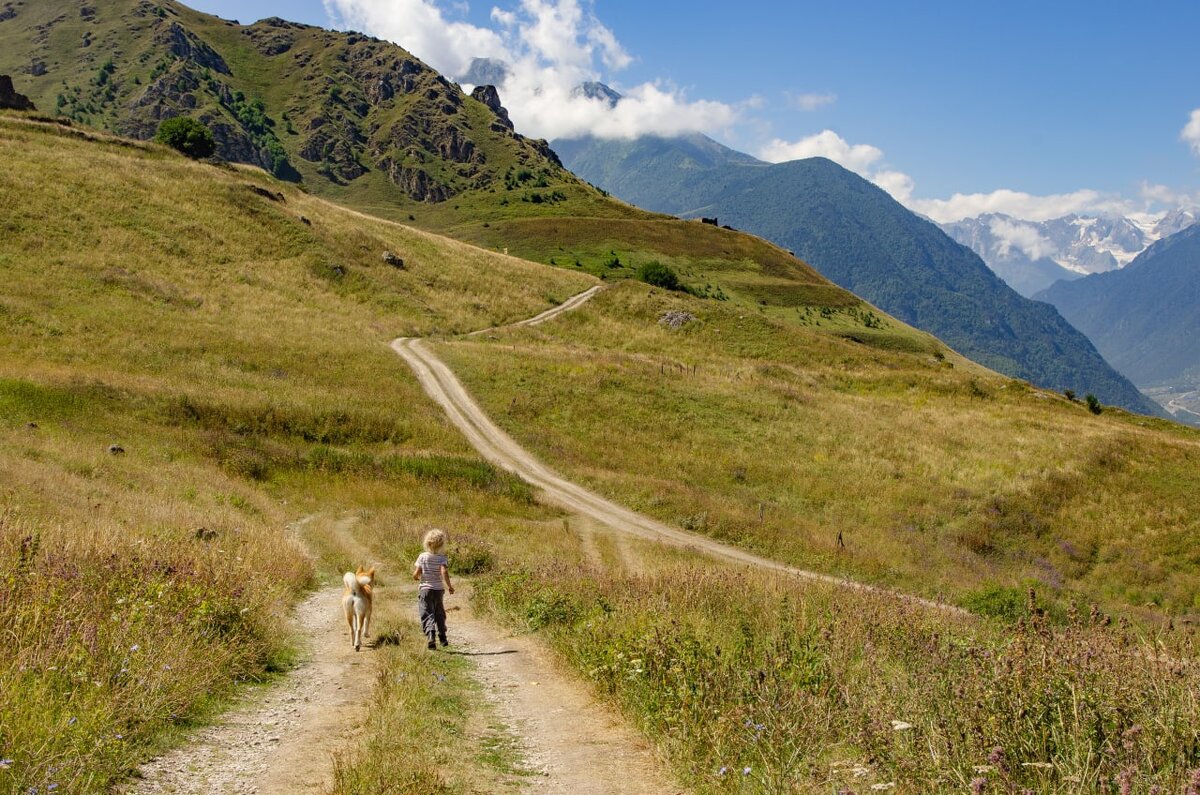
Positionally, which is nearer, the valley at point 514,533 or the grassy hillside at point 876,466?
the valley at point 514,533

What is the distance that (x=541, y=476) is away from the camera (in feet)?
109

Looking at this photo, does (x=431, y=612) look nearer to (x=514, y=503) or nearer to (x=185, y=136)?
(x=514, y=503)

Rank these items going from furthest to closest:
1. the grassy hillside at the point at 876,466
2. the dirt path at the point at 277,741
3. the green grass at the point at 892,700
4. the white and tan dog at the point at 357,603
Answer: the grassy hillside at the point at 876,466 → the white and tan dog at the point at 357,603 → the dirt path at the point at 277,741 → the green grass at the point at 892,700

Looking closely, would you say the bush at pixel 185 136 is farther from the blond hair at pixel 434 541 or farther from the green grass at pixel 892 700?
the green grass at pixel 892 700

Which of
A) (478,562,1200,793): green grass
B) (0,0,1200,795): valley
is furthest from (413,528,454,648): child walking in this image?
(478,562,1200,793): green grass

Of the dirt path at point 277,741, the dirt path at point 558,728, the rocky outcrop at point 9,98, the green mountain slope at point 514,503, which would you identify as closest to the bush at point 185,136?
the rocky outcrop at point 9,98

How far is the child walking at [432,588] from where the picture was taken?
35.5 feet

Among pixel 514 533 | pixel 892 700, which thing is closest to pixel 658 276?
pixel 514 533

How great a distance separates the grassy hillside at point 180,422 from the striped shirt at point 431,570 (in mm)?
2083

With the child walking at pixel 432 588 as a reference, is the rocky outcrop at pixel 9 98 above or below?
above

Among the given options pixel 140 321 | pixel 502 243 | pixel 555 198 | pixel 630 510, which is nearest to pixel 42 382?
pixel 140 321

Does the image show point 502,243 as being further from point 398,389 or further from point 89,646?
point 89,646

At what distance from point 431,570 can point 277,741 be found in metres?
4.83

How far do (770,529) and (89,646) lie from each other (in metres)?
24.2
